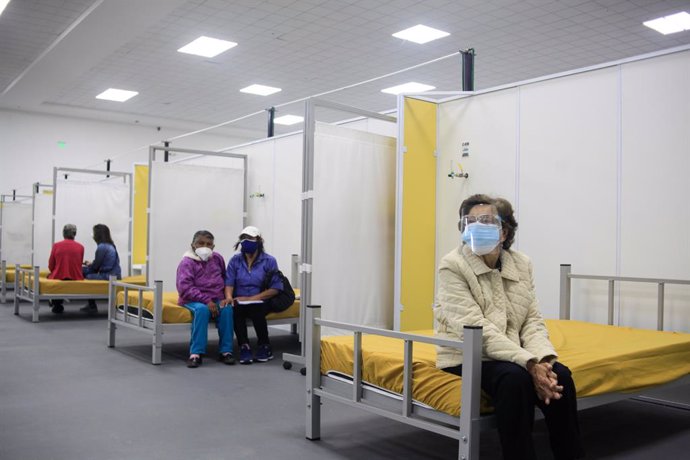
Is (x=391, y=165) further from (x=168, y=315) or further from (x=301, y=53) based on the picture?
(x=301, y=53)

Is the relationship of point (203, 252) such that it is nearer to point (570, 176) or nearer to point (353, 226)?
point (353, 226)

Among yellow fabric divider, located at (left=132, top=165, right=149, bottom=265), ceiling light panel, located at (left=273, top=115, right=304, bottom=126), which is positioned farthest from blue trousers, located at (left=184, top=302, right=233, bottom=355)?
ceiling light panel, located at (left=273, top=115, right=304, bottom=126)

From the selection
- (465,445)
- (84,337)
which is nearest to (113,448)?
(465,445)

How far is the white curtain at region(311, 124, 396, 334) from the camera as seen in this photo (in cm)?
532

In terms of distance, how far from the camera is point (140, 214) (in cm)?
1007

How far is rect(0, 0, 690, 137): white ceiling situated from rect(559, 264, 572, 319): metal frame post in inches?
181

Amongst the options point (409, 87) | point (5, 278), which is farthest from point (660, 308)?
point (5, 278)

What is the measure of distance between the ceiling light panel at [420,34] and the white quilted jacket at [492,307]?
6748 mm

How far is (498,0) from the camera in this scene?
815 centimetres

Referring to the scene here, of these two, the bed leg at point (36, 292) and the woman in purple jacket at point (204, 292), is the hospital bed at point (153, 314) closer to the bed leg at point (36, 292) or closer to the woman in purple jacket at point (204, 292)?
the woman in purple jacket at point (204, 292)

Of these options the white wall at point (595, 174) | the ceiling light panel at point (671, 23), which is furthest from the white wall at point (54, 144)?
the white wall at point (595, 174)

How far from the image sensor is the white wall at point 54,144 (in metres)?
14.8

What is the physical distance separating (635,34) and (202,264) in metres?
7.14

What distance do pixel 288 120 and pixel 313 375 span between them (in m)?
13.1
